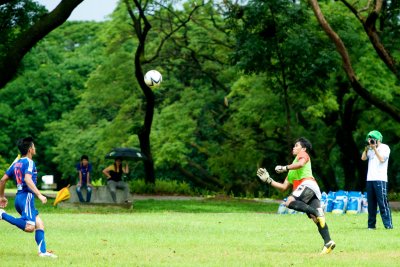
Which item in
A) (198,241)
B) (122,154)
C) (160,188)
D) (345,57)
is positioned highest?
(345,57)

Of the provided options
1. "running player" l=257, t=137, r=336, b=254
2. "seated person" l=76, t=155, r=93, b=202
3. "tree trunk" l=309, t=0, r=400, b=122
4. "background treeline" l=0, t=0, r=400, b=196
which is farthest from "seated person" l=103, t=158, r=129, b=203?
"running player" l=257, t=137, r=336, b=254

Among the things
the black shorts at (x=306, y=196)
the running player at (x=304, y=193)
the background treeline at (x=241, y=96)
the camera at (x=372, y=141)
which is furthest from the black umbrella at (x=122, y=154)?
the black shorts at (x=306, y=196)

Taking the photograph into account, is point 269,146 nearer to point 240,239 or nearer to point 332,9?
point 332,9

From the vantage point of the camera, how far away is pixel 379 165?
62.3 ft

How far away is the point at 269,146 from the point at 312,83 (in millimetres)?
11095

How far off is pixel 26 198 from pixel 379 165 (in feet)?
28.8

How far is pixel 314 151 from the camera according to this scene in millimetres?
43281

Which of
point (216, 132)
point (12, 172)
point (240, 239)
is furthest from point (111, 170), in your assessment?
point (216, 132)

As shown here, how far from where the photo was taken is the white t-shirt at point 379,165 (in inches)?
744

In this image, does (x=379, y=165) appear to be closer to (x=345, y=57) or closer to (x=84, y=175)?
(x=84, y=175)

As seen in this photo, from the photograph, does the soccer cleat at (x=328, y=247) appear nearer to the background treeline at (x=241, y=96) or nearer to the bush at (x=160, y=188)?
the background treeline at (x=241, y=96)

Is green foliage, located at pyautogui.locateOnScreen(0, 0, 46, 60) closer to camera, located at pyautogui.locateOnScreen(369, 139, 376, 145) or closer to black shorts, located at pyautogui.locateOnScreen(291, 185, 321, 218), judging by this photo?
camera, located at pyautogui.locateOnScreen(369, 139, 376, 145)

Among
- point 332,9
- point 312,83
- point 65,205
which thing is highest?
point 332,9

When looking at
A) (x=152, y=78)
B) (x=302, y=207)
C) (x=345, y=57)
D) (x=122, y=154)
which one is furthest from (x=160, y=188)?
(x=302, y=207)
